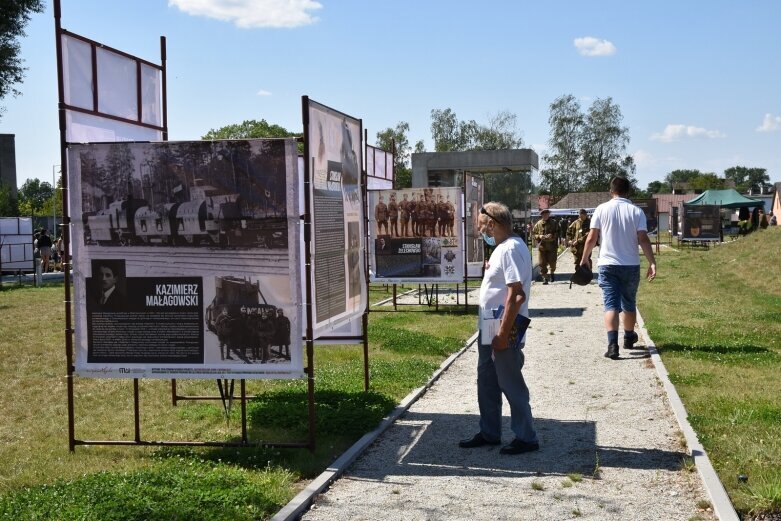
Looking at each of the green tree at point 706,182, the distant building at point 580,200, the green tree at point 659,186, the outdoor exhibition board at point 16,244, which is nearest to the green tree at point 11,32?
the outdoor exhibition board at point 16,244

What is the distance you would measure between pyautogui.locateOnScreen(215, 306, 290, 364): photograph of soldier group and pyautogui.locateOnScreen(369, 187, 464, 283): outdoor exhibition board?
10024 mm

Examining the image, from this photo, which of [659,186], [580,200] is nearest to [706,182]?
[659,186]

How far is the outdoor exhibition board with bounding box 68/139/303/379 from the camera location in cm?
649

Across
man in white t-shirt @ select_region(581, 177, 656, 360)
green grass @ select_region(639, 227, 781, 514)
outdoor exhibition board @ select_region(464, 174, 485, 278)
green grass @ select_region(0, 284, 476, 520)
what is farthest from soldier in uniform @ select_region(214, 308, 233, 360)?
outdoor exhibition board @ select_region(464, 174, 485, 278)

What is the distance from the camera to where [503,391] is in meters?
6.65

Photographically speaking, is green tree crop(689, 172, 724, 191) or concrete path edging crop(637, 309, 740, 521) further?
green tree crop(689, 172, 724, 191)

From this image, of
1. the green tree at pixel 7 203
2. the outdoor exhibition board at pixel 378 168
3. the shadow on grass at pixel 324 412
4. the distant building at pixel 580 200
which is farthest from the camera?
the distant building at pixel 580 200

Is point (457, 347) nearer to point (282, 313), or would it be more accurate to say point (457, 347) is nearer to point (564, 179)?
point (282, 313)

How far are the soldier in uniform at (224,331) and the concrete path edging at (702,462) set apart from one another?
3.38 m

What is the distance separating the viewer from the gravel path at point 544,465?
17.5 feet

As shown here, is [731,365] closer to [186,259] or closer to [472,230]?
[186,259]

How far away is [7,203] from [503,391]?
8196cm

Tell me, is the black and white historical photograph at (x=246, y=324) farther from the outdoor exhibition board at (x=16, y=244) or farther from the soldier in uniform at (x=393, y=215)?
the outdoor exhibition board at (x=16, y=244)

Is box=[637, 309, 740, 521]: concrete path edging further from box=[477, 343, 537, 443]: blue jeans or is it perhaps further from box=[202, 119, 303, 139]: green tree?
box=[202, 119, 303, 139]: green tree
